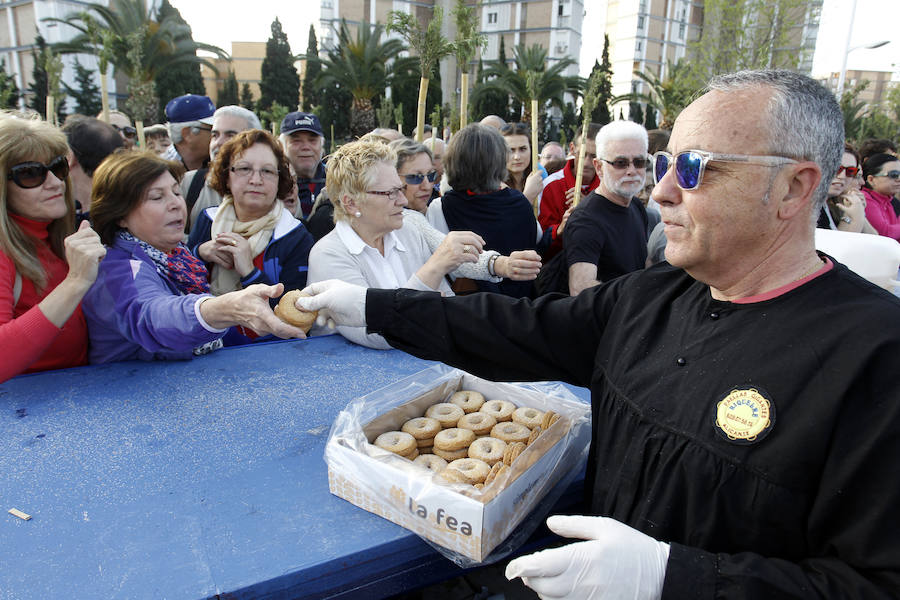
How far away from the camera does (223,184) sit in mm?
3338

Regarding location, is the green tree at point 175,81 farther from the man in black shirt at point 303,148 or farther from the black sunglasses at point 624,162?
the black sunglasses at point 624,162

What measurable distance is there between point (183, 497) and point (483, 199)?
9.33 feet

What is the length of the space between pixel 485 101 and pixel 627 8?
32.2m

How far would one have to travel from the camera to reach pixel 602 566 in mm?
1155

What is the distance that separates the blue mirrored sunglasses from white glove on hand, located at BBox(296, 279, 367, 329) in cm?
107

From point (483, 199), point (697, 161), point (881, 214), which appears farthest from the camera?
point (881, 214)

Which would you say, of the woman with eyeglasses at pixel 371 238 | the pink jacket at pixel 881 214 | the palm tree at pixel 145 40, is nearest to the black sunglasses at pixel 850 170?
the pink jacket at pixel 881 214

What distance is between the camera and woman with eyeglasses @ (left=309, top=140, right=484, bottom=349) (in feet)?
9.36

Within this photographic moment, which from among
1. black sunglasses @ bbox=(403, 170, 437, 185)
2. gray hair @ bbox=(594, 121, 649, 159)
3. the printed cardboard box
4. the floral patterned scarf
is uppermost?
gray hair @ bbox=(594, 121, 649, 159)

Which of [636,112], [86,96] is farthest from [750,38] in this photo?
[86,96]

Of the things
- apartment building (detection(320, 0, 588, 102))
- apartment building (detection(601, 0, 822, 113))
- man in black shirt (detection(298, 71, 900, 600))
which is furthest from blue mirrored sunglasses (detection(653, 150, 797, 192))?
apartment building (detection(601, 0, 822, 113))

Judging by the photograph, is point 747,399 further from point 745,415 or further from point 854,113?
point 854,113

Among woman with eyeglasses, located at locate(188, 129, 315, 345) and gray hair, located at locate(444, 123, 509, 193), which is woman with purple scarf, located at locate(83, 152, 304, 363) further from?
gray hair, located at locate(444, 123, 509, 193)

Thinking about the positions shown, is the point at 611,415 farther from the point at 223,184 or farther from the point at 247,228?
the point at 223,184
